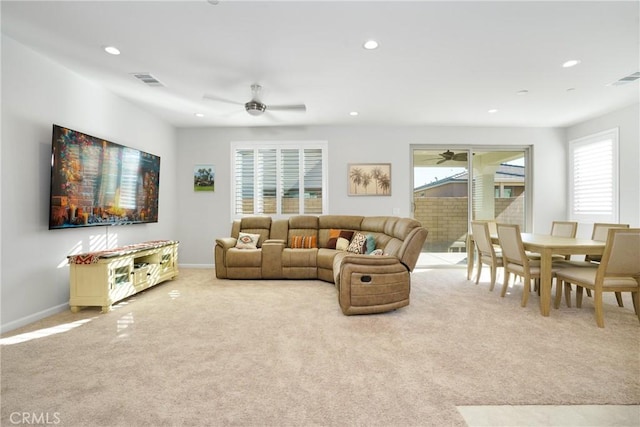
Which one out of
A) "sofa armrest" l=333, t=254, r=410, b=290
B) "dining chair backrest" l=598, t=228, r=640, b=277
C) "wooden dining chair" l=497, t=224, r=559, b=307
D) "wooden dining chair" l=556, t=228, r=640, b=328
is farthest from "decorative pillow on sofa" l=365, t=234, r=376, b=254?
"dining chair backrest" l=598, t=228, r=640, b=277

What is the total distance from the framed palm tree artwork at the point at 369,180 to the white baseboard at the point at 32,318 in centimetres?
448

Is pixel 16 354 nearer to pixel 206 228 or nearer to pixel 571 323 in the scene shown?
pixel 206 228

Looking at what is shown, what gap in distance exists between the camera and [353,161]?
546cm

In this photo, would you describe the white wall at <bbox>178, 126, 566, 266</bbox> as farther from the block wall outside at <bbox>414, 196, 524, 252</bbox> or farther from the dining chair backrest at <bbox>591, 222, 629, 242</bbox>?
the dining chair backrest at <bbox>591, 222, 629, 242</bbox>

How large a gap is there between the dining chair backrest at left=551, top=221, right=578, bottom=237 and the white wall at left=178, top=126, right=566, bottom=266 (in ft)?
4.10

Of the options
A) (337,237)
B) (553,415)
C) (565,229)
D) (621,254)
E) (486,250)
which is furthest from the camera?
(337,237)

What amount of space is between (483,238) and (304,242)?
9.22 feet

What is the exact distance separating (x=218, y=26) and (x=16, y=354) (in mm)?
3112

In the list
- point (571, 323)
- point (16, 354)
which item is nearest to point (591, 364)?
point (571, 323)

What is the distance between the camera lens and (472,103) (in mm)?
4215

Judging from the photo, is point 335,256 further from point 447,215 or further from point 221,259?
A: point 447,215

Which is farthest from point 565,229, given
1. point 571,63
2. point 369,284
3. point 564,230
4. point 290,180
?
point 290,180

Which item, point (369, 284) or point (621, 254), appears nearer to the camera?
point (621, 254)

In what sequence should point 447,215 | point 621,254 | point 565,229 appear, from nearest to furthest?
point 621,254 → point 565,229 → point 447,215
